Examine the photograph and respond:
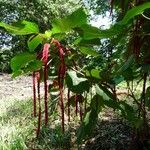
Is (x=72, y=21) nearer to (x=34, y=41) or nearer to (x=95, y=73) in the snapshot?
(x=34, y=41)

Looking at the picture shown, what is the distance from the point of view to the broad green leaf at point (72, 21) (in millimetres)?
1213

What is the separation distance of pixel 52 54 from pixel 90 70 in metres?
0.28

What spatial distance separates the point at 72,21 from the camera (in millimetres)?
1225

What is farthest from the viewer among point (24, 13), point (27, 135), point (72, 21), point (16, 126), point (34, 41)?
point (24, 13)

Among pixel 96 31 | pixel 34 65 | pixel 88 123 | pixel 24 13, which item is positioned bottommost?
pixel 88 123

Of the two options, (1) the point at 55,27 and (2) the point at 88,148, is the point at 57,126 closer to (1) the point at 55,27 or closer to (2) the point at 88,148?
(2) the point at 88,148

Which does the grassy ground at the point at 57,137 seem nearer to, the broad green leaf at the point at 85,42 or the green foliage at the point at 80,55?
the green foliage at the point at 80,55

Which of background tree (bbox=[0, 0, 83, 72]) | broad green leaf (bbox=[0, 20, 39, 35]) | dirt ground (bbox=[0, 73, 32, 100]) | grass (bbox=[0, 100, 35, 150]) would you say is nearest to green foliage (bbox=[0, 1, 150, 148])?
broad green leaf (bbox=[0, 20, 39, 35])

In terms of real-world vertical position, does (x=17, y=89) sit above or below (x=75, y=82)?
below

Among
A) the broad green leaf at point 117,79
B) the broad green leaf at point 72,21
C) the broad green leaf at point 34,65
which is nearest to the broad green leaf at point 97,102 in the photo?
the broad green leaf at point 117,79

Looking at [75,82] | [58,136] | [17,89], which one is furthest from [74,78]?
[17,89]

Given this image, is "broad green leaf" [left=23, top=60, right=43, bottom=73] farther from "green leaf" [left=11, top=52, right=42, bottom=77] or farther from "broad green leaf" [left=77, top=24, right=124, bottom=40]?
"broad green leaf" [left=77, top=24, right=124, bottom=40]

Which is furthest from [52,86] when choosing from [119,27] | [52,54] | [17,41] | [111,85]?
[17,41]

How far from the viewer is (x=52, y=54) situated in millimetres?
1514
